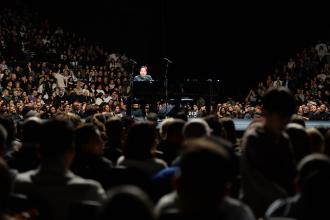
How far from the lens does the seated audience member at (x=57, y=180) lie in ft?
9.26

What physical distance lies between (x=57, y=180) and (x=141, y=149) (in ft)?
3.46

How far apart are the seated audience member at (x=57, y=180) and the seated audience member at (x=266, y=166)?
0.88 meters

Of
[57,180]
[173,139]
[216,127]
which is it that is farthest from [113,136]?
[57,180]

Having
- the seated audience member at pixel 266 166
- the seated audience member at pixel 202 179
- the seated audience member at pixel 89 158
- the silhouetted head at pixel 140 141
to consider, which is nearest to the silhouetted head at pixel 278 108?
the seated audience member at pixel 266 166

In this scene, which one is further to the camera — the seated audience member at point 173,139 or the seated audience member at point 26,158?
the seated audience member at point 173,139

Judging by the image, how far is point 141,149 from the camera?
3834mm

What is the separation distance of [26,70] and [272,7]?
10.3 m

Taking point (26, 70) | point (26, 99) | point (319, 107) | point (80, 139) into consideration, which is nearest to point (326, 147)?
point (80, 139)

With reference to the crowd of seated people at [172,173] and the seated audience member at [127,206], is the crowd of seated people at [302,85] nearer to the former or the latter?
A: the crowd of seated people at [172,173]

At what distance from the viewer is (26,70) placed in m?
19.3

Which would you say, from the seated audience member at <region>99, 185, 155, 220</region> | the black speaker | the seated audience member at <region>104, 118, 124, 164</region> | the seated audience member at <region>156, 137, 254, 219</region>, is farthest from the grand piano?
the seated audience member at <region>99, 185, 155, 220</region>

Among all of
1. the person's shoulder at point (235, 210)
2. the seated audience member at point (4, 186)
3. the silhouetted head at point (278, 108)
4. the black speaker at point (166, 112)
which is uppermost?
the silhouetted head at point (278, 108)

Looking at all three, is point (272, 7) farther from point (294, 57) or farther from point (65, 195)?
point (65, 195)

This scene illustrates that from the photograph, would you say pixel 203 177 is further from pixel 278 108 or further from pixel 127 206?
pixel 278 108
